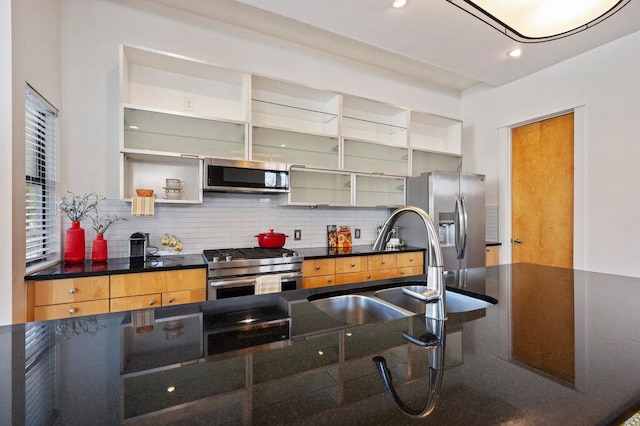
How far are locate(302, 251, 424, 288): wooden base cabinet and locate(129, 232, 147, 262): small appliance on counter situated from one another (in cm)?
140

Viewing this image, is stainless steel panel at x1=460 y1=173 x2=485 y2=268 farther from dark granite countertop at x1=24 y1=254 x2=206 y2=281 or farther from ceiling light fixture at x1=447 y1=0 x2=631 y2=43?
dark granite countertop at x1=24 y1=254 x2=206 y2=281

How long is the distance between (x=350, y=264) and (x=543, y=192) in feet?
8.12

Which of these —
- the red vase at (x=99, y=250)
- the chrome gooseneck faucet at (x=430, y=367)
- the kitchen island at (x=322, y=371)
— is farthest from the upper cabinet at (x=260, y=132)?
the chrome gooseneck faucet at (x=430, y=367)

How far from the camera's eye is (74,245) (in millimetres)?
2461

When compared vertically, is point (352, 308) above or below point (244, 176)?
below

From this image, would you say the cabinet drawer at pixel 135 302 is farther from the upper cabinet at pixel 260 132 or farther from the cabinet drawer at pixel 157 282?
the upper cabinet at pixel 260 132

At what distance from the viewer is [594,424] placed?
525 millimetres

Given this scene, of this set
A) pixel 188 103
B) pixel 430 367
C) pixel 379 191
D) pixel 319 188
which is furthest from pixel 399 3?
pixel 430 367

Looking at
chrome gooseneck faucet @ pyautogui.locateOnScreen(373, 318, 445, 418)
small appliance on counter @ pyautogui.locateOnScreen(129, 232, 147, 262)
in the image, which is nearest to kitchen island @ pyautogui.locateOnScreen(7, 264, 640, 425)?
chrome gooseneck faucet @ pyautogui.locateOnScreen(373, 318, 445, 418)

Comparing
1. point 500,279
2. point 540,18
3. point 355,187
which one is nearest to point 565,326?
point 500,279

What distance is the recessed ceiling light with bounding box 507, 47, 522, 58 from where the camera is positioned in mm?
3170

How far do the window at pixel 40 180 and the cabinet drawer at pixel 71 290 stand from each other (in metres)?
0.30

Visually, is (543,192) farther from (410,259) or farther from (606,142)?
(410,259)

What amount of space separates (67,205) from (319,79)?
2820 mm
